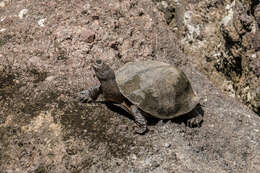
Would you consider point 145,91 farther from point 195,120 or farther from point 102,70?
point 195,120

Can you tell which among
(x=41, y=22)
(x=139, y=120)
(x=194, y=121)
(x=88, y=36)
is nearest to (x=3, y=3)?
(x=41, y=22)

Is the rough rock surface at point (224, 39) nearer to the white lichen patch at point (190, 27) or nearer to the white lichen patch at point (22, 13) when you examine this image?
the white lichen patch at point (190, 27)

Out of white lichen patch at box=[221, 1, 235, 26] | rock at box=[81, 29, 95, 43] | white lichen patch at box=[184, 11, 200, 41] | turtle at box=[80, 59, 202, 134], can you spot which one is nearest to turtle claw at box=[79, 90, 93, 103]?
turtle at box=[80, 59, 202, 134]

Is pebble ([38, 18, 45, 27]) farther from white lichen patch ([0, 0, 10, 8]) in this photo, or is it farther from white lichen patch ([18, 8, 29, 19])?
white lichen patch ([0, 0, 10, 8])

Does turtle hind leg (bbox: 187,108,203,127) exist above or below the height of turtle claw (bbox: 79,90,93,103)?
below

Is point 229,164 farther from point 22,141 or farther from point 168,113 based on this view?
point 22,141

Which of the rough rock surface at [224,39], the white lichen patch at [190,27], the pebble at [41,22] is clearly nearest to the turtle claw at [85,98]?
the pebble at [41,22]

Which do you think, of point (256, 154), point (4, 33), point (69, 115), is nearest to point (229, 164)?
point (256, 154)
